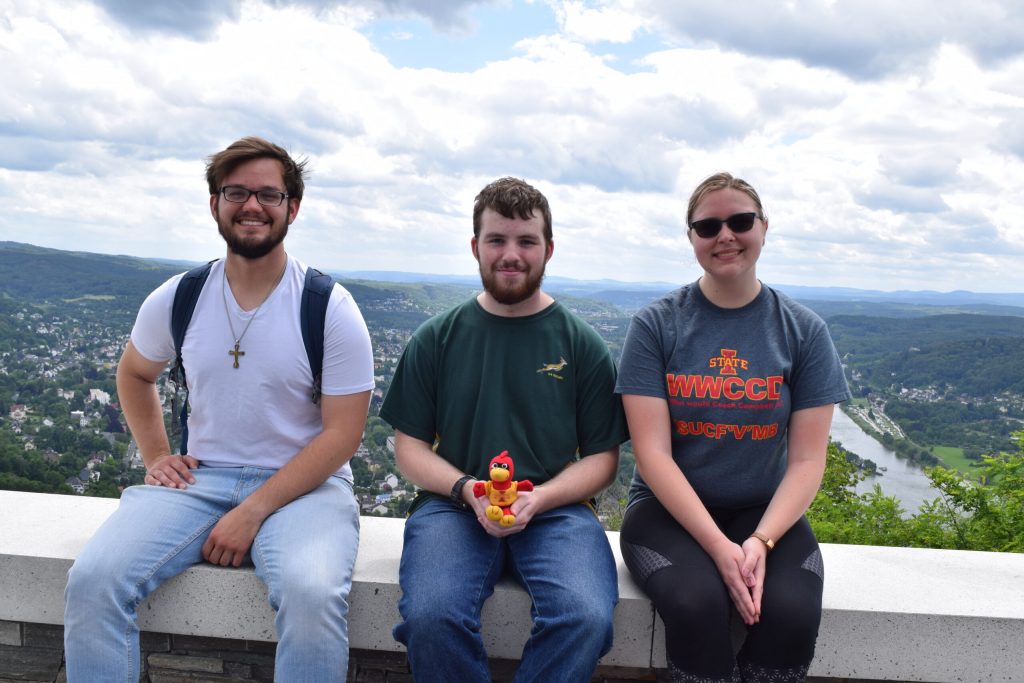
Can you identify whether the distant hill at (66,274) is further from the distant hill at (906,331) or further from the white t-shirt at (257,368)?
the distant hill at (906,331)

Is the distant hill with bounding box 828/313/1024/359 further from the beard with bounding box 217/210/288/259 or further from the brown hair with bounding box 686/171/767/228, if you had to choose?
the beard with bounding box 217/210/288/259

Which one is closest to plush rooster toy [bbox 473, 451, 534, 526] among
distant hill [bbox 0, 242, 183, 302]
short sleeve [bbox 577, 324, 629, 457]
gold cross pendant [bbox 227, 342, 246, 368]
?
short sleeve [bbox 577, 324, 629, 457]

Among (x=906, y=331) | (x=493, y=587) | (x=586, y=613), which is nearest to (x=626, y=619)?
(x=586, y=613)

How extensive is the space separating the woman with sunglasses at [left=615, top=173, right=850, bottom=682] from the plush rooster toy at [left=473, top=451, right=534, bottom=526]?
0.50m

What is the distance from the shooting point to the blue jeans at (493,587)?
2.37 meters

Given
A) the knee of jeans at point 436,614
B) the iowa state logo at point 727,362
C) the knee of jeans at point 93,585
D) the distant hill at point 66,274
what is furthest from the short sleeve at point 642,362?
the distant hill at point 66,274

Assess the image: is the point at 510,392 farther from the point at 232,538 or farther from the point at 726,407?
the point at 232,538

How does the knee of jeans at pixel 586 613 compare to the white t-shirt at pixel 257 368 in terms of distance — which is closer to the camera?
the knee of jeans at pixel 586 613

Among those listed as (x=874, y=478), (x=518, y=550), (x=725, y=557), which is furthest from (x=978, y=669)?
(x=874, y=478)

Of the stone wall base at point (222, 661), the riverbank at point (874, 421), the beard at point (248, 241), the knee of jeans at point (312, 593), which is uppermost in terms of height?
the beard at point (248, 241)

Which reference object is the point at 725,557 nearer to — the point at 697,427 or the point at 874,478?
the point at 697,427

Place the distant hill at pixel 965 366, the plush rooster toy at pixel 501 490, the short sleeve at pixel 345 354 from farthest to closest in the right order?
1. the distant hill at pixel 965 366
2. the short sleeve at pixel 345 354
3. the plush rooster toy at pixel 501 490

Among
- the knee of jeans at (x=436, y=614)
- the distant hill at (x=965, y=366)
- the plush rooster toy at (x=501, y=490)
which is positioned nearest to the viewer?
the knee of jeans at (x=436, y=614)

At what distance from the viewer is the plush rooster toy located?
8.18ft
